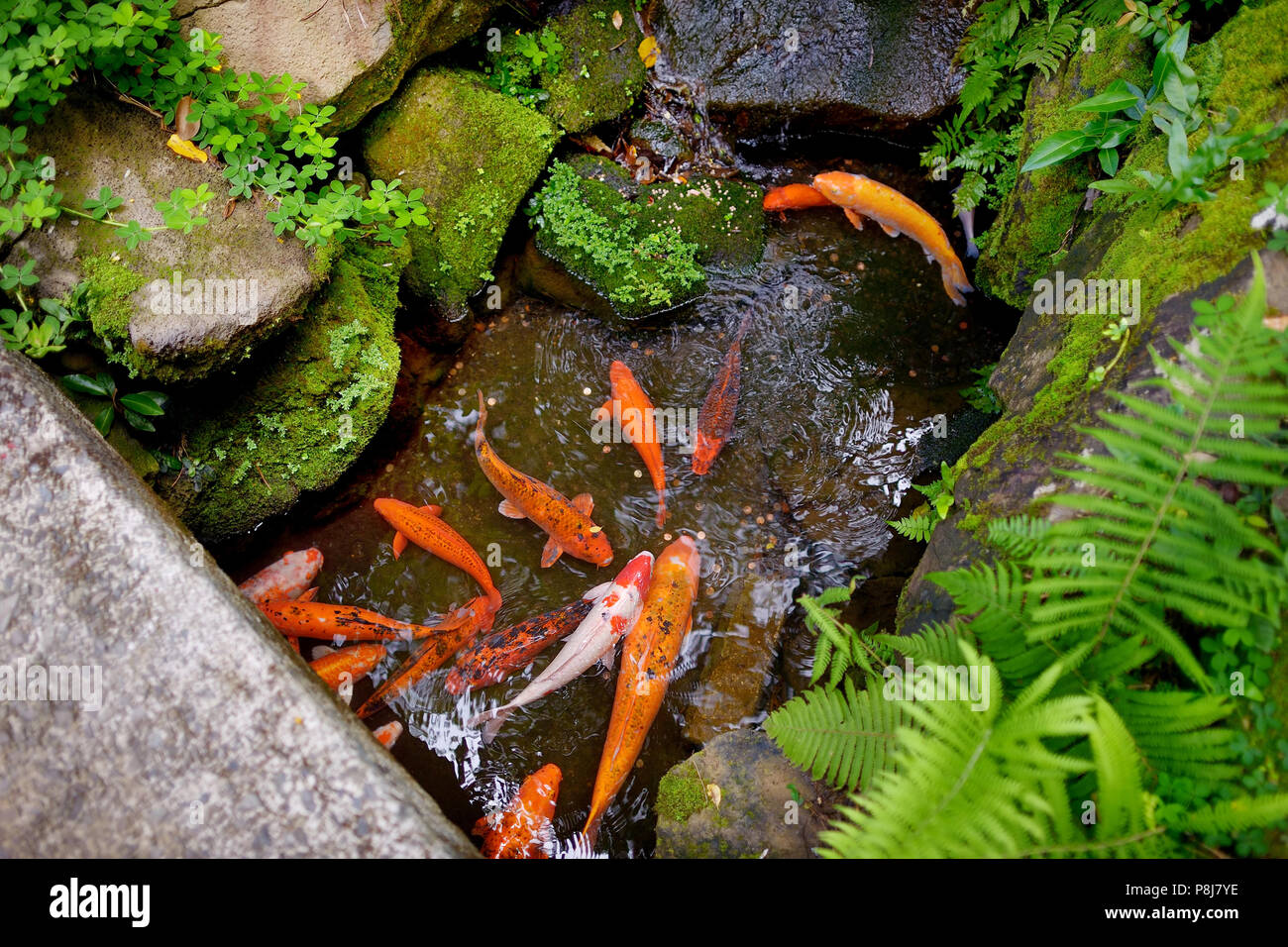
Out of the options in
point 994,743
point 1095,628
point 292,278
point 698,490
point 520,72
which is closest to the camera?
point 994,743

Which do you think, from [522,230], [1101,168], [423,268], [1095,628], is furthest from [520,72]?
[1095,628]

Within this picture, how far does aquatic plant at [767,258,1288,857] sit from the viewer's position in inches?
97.3

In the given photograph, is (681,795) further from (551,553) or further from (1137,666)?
(1137,666)

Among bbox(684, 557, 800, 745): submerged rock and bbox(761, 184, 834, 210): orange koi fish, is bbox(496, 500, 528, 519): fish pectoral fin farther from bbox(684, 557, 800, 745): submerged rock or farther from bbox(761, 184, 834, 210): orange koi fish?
bbox(761, 184, 834, 210): orange koi fish

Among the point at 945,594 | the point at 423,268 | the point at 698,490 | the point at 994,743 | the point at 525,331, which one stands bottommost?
the point at 994,743

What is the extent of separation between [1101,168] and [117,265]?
19.1 ft

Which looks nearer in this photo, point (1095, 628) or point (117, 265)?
point (1095, 628)

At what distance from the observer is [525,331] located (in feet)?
18.3

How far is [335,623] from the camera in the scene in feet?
15.3

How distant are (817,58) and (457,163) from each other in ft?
9.98

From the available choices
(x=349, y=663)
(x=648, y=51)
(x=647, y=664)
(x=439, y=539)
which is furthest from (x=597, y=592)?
(x=648, y=51)

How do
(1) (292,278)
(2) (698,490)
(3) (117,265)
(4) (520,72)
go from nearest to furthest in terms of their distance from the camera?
(3) (117,265)
(1) (292,278)
(2) (698,490)
(4) (520,72)

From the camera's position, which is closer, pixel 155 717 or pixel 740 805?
pixel 155 717

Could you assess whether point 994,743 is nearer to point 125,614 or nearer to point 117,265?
point 125,614
